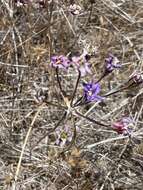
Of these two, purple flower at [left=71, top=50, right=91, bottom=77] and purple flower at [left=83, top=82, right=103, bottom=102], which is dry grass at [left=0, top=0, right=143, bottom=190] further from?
purple flower at [left=83, top=82, right=103, bottom=102]

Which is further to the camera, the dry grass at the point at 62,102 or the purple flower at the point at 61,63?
the dry grass at the point at 62,102

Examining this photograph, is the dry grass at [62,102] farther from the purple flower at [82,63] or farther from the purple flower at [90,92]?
the purple flower at [90,92]

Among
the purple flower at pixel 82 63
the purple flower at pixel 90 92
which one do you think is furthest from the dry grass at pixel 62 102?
the purple flower at pixel 90 92

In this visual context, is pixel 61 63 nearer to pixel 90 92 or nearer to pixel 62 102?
pixel 90 92

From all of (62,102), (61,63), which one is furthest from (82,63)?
(62,102)

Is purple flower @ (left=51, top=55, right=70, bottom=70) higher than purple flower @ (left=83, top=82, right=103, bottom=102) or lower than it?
higher

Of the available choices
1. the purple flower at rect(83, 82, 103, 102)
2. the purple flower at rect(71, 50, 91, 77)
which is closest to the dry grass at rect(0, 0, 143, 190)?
the purple flower at rect(71, 50, 91, 77)

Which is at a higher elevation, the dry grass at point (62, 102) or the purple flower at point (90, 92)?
the purple flower at point (90, 92)

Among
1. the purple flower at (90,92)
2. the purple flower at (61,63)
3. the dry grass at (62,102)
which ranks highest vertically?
the purple flower at (61,63)

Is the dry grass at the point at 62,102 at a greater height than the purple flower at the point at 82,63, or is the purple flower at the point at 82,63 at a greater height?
the purple flower at the point at 82,63

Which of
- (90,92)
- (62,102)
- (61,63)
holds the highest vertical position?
(61,63)
